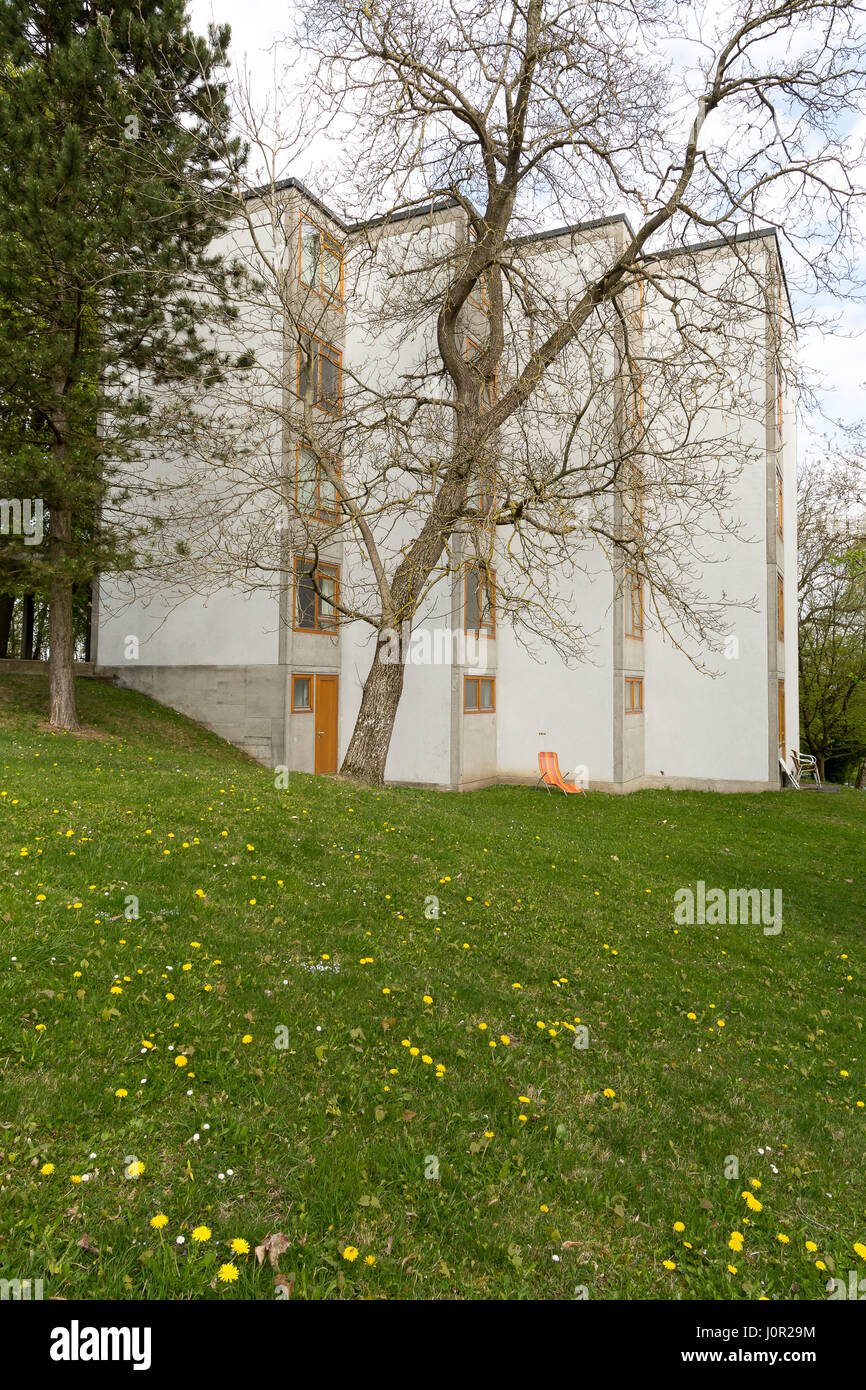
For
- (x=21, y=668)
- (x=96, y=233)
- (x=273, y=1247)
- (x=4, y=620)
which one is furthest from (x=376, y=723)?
(x=4, y=620)

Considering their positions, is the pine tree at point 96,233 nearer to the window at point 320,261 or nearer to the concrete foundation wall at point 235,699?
the window at point 320,261

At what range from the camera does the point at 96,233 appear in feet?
39.2

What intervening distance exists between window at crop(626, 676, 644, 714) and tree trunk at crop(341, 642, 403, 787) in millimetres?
9342

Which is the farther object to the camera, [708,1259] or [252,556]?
[252,556]

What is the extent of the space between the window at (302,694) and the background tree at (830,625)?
20326 millimetres

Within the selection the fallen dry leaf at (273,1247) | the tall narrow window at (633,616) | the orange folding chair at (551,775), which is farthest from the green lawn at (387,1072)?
the tall narrow window at (633,616)

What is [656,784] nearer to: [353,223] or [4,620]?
[353,223]

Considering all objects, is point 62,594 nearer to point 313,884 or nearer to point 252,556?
point 252,556

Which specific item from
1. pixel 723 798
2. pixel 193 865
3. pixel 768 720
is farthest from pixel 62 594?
pixel 768 720

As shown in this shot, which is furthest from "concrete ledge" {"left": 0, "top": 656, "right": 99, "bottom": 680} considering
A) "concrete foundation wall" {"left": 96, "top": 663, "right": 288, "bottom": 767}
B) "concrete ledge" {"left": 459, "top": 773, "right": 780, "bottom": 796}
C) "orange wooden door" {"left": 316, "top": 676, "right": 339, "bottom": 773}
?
"concrete ledge" {"left": 459, "top": 773, "right": 780, "bottom": 796}

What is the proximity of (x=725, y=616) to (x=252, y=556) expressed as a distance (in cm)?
1347

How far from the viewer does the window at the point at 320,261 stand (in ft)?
40.7

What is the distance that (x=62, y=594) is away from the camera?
581 inches
